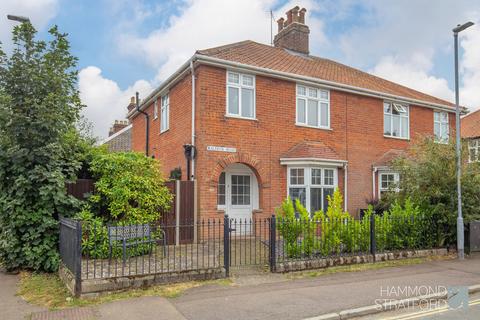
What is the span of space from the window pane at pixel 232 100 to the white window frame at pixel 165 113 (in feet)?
10.0

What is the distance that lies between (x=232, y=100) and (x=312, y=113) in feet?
10.9

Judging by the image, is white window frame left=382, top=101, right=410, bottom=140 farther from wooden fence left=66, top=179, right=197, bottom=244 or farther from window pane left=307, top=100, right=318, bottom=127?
wooden fence left=66, top=179, right=197, bottom=244

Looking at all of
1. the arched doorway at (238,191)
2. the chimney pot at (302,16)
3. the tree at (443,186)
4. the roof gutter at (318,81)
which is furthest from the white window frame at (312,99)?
the chimney pot at (302,16)

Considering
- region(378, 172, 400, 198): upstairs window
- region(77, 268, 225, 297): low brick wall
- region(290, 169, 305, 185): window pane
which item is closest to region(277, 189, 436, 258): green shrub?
region(77, 268, 225, 297): low brick wall

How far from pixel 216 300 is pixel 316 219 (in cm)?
373

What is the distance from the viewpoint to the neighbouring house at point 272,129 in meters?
12.7

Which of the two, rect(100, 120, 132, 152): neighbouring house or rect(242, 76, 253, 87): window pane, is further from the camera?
rect(100, 120, 132, 152): neighbouring house

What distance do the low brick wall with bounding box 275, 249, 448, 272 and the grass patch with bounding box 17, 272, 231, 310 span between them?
166 cm

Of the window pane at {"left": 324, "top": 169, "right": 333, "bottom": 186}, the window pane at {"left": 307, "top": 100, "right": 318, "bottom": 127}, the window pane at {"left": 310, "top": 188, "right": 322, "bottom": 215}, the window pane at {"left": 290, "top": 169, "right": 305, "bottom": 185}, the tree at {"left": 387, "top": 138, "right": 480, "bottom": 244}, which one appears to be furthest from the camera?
the window pane at {"left": 307, "top": 100, "right": 318, "bottom": 127}

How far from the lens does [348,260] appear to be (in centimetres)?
960

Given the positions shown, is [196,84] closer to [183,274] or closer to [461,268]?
[183,274]

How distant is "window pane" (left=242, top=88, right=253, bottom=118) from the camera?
13.4m

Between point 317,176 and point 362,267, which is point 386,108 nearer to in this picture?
point 317,176

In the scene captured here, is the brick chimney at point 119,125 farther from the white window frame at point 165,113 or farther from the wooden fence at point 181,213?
the wooden fence at point 181,213
